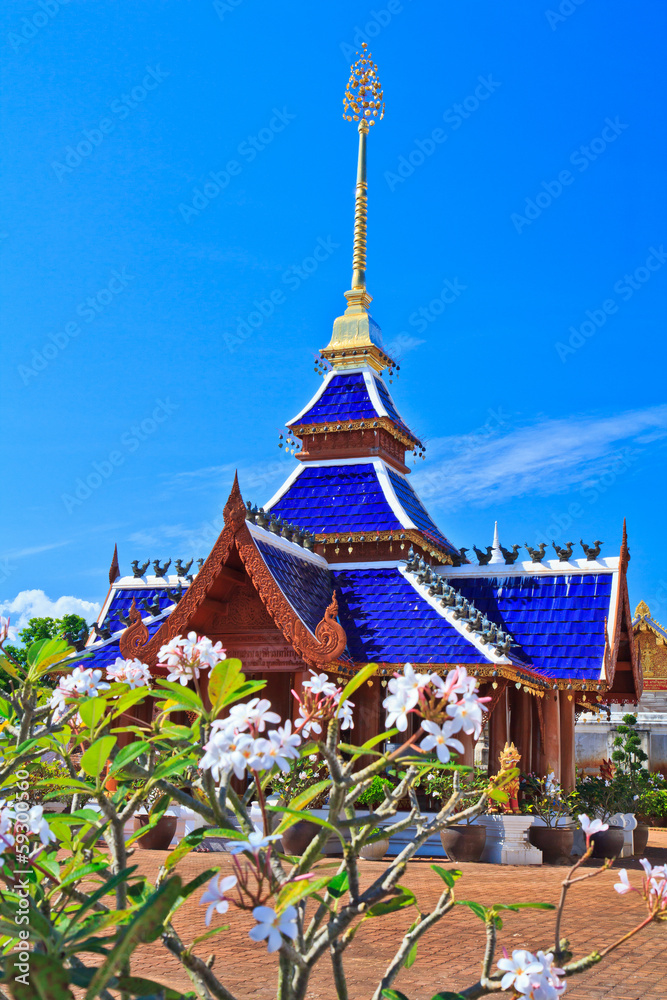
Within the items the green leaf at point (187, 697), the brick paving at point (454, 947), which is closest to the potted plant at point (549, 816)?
the brick paving at point (454, 947)

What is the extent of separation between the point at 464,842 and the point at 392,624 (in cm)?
381

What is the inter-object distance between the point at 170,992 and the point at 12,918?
1.67 feet

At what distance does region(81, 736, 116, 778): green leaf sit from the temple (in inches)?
379

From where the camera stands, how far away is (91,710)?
10.4ft

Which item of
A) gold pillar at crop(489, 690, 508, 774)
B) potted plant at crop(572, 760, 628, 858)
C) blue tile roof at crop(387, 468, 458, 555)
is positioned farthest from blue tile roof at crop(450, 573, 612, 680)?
potted plant at crop(572, 760, 628, 858)

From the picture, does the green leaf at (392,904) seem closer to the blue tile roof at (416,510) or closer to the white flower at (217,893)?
the white flower at (217,893)

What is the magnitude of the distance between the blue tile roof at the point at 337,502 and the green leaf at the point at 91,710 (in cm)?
1422

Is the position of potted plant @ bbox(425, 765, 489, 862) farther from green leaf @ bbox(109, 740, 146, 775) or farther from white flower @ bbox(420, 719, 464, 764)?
white flower @ bbox(420, 719, 464, 764)

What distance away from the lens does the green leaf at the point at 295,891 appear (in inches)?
96.6

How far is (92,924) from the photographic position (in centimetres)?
253

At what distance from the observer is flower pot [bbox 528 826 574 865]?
1395 cm

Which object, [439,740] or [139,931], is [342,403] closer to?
[439,740]

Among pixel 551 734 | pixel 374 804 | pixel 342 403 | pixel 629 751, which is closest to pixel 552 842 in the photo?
pixel 551 734

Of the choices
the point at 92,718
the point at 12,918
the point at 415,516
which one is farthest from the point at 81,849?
the point at 415,516
